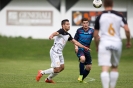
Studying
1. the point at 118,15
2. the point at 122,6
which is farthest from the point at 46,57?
the point at 118,15

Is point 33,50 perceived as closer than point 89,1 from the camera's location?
Yes

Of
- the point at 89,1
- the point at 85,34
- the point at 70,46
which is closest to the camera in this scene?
the point at 85,34

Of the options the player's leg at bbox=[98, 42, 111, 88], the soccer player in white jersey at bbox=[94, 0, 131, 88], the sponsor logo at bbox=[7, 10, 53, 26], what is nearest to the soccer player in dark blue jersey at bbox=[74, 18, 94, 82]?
the soccer player in white jersey at bbox=[94, 0, 131, 88]

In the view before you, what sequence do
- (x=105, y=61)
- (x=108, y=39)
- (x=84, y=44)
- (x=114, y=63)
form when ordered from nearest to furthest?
(x=105, y=61) < (x=108, y=39) < (x=114, y=63) < (x=84, y=44)

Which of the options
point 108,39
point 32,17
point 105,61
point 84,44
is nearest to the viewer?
point 105,61

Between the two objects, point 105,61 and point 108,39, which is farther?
point 108,39

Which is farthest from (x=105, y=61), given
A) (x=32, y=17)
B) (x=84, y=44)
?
(x=32, y=17)

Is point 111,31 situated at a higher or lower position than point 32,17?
higher

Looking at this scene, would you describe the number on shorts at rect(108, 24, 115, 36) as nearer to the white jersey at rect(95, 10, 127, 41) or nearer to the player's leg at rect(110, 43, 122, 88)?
the white jersey at rect(95, 10, 127, 41)

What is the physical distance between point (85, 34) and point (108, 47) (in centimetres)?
552

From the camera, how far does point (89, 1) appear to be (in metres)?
41.1

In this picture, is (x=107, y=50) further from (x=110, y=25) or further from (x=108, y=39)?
(x=110, y=25)

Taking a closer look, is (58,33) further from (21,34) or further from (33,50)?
(21,34)

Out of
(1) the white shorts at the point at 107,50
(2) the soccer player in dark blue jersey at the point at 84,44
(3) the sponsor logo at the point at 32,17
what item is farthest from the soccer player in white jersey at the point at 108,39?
(3) the sponsor logo at the point at 32,17
